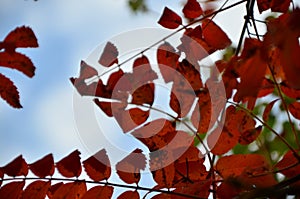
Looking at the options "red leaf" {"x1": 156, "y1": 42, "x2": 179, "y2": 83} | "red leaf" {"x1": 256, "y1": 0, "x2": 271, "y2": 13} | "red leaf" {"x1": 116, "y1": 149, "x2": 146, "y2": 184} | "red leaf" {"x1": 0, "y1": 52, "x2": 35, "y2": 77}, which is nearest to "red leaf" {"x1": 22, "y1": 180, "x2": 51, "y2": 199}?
"red leaf" {"x1": 116, "y1": 149, "x2": 146, "y2": 184}

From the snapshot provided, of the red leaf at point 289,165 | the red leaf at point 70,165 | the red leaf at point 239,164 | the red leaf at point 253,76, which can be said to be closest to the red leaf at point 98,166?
the red leaf at point 70,165

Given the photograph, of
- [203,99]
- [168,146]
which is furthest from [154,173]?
[203,99]

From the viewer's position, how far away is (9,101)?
1156 millimetres

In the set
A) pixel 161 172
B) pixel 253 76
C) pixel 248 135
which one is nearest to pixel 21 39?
pixel 161 172

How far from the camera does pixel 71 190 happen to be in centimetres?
105

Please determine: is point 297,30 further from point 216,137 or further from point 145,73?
point 145,73

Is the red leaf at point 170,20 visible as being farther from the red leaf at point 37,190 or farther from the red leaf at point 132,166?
the red leaf at point 37,190

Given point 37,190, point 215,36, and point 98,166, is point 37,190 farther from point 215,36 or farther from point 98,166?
point 215,36

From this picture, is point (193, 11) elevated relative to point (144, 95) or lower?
elevated

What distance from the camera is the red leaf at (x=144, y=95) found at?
120cm

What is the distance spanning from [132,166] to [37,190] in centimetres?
20

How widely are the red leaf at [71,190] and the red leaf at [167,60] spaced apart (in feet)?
1.03

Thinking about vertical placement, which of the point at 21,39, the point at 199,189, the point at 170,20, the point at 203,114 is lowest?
the point at 199,189

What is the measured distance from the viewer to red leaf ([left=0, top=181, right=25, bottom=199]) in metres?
1.04
